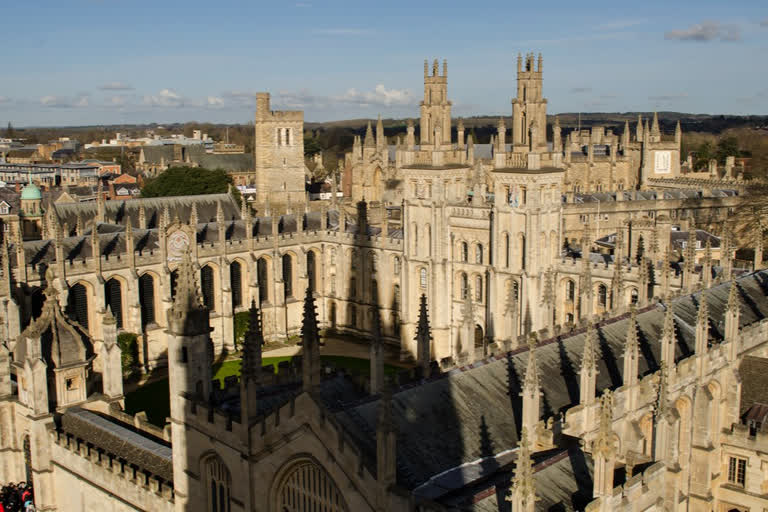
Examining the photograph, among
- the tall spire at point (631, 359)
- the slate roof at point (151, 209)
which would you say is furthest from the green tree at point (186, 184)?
the tall spire at point (631, 359)

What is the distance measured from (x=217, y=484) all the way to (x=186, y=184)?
2199 inches

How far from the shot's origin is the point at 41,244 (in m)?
40.2

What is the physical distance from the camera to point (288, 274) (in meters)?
49.8

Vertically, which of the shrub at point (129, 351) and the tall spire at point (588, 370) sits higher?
the tall spire at point (588, 370)

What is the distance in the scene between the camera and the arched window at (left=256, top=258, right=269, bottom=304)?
48.1 m

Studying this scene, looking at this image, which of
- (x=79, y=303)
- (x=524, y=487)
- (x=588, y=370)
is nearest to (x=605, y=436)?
(x=524, y=487)

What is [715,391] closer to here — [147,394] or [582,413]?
[582,413]

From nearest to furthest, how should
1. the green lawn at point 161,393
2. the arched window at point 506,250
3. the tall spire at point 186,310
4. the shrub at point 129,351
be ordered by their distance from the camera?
the tall spire at point 186,310
the green lawn at point 161,393
the arched window at point 506,250
the shrub at point 129,351

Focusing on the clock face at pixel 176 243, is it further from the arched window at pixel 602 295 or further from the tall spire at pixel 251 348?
the tall spire at pixel 251 348

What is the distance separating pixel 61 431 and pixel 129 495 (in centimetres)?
379

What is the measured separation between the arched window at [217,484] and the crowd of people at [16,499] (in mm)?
8567

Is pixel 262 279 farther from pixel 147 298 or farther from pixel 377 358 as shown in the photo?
pixel 377 358

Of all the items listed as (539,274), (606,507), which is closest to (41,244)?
(539,274)

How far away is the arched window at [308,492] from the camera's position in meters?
16.1
